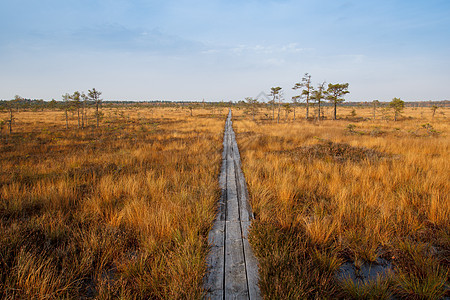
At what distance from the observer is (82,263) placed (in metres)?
2.19

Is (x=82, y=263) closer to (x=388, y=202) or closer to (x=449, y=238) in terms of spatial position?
(x=449, y=238)

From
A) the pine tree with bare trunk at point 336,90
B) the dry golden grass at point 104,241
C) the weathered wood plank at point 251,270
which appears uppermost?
the pine tree with bare trunk at point 336,90

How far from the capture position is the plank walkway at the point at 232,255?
197 centimetres

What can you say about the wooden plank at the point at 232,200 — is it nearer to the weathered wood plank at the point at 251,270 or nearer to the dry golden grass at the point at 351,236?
the dry golden grass at the point at 351,236

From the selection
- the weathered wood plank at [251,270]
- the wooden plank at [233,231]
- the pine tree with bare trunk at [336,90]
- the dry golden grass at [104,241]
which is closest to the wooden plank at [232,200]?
the wooden plank at [233,231]

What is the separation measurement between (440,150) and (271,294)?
10.9 meters

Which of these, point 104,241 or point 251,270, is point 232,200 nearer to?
point 251,270

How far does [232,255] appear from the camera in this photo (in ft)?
8.16

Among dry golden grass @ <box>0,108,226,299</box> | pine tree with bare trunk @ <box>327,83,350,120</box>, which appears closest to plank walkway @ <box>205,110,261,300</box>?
dry golden grass @ <box>0,108,226,299</box>

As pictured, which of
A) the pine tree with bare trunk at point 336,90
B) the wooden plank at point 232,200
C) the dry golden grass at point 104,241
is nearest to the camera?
the dry golden grass at point 104,241

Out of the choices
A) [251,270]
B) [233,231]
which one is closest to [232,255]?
[251,270]

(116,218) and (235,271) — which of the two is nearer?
(235,271)

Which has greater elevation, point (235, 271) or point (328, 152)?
point (328, 152)

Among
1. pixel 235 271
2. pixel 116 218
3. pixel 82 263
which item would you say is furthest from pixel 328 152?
pixel 82 263
